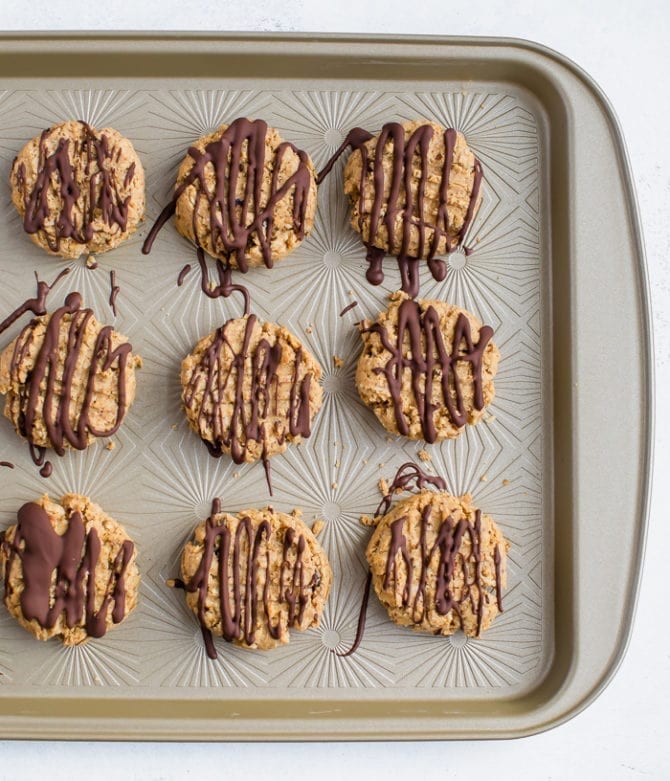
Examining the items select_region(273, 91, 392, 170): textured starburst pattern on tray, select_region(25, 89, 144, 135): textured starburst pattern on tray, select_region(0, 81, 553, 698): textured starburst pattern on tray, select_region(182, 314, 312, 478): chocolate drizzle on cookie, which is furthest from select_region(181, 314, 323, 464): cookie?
select_region(25, 89, 144, 135): textured starburst pattern on tray

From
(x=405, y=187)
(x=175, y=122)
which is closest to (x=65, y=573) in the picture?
(x=175, y=122)

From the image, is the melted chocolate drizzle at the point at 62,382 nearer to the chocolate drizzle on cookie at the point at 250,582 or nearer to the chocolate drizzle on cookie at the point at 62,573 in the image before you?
the chocolate drizzle on cookie at the point at 62,573

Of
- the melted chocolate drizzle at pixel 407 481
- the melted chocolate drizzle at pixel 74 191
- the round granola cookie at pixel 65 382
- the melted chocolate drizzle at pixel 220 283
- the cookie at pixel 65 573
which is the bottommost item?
the cookie at pixel 65 573

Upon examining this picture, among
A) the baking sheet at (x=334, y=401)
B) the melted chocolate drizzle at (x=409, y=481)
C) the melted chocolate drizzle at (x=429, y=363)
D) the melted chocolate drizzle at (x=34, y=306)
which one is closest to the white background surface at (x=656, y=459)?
the baking sheet at (x=334, y=401)

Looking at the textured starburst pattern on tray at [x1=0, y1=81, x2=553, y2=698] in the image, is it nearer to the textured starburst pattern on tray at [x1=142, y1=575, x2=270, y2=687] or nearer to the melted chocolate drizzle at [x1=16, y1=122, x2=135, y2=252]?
the textured starburst pattern on tray at [x1=142, y1=575, x2=270, y2=687]

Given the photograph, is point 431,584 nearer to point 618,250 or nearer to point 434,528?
point 434,528

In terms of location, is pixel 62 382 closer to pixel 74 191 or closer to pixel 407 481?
pixel 74 191
